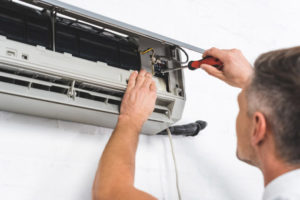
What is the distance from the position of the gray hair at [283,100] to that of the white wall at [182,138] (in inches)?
21.4

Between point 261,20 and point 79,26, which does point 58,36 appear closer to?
point 79,26

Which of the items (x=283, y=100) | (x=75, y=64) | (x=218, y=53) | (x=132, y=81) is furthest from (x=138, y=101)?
(x=283, y=100)

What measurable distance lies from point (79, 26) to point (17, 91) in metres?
0.34

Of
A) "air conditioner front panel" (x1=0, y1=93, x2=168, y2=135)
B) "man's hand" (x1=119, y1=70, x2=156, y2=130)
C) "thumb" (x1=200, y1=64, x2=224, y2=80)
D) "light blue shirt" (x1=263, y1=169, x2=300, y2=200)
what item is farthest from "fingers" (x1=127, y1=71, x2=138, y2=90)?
"light blue shirt" (x1=263, y1=169, x2=300, y2=200)

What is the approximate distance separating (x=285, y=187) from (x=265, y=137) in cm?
15

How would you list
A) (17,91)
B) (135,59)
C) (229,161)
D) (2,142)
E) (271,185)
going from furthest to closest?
(229,161) → (135,59) → (2,142) → (17,91) → (271,185)

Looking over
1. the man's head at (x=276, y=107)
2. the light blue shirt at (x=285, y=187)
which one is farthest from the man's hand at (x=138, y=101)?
the light blue shirt at (x=285, y=187)

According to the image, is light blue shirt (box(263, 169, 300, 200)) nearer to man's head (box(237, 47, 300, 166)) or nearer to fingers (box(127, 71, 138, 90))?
man's head (box(237, 47, 300, 166))

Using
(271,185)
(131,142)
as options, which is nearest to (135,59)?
(131,142)

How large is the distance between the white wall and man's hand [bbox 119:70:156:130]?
22 cm

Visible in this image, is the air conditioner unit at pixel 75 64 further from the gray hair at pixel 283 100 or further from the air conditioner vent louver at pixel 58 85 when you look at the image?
the gray hair at pixel 283 100

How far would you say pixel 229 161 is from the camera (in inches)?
61.4

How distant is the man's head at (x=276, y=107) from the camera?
0.89 m

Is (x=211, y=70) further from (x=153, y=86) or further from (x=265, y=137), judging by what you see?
(x=265, y=137)
